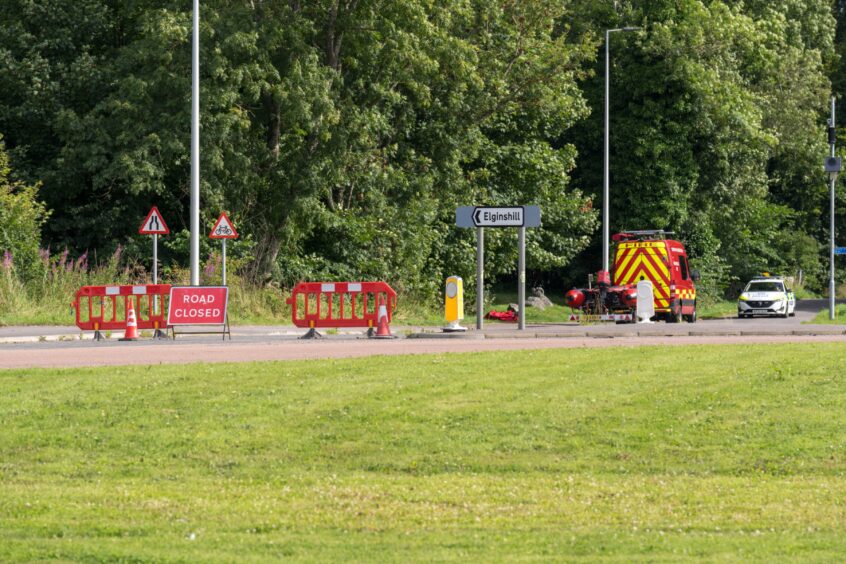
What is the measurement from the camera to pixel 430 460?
12.8 m

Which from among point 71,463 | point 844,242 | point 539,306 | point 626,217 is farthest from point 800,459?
point 844,242

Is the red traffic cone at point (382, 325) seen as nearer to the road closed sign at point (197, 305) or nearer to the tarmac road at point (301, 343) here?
the tarmac road at point (301, 343)

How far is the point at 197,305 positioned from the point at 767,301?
88.2 feet

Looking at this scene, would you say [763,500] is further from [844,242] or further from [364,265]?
[844,242]

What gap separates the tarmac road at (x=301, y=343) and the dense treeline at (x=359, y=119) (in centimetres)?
728

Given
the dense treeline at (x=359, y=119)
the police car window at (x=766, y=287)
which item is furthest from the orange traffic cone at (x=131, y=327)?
the police car window at (x=766, y=287)

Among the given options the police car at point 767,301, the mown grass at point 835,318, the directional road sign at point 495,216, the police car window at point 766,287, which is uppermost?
the directional road sign at point 495,216

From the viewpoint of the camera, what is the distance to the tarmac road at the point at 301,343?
20500 millimetres

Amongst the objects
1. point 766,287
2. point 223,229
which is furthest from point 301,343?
point 766,287

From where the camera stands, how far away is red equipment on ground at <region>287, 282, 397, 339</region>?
28.0 meters

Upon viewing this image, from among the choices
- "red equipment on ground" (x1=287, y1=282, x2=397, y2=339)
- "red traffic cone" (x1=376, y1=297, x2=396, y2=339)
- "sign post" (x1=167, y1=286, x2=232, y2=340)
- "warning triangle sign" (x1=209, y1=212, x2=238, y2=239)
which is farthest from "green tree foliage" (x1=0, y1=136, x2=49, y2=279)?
"red traffic cone" (x1=376, y1=297, x2=396, y2=339)

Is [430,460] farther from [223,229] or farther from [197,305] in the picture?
[223,229]

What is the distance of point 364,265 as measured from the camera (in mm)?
40375

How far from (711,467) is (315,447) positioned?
3.64 meters
